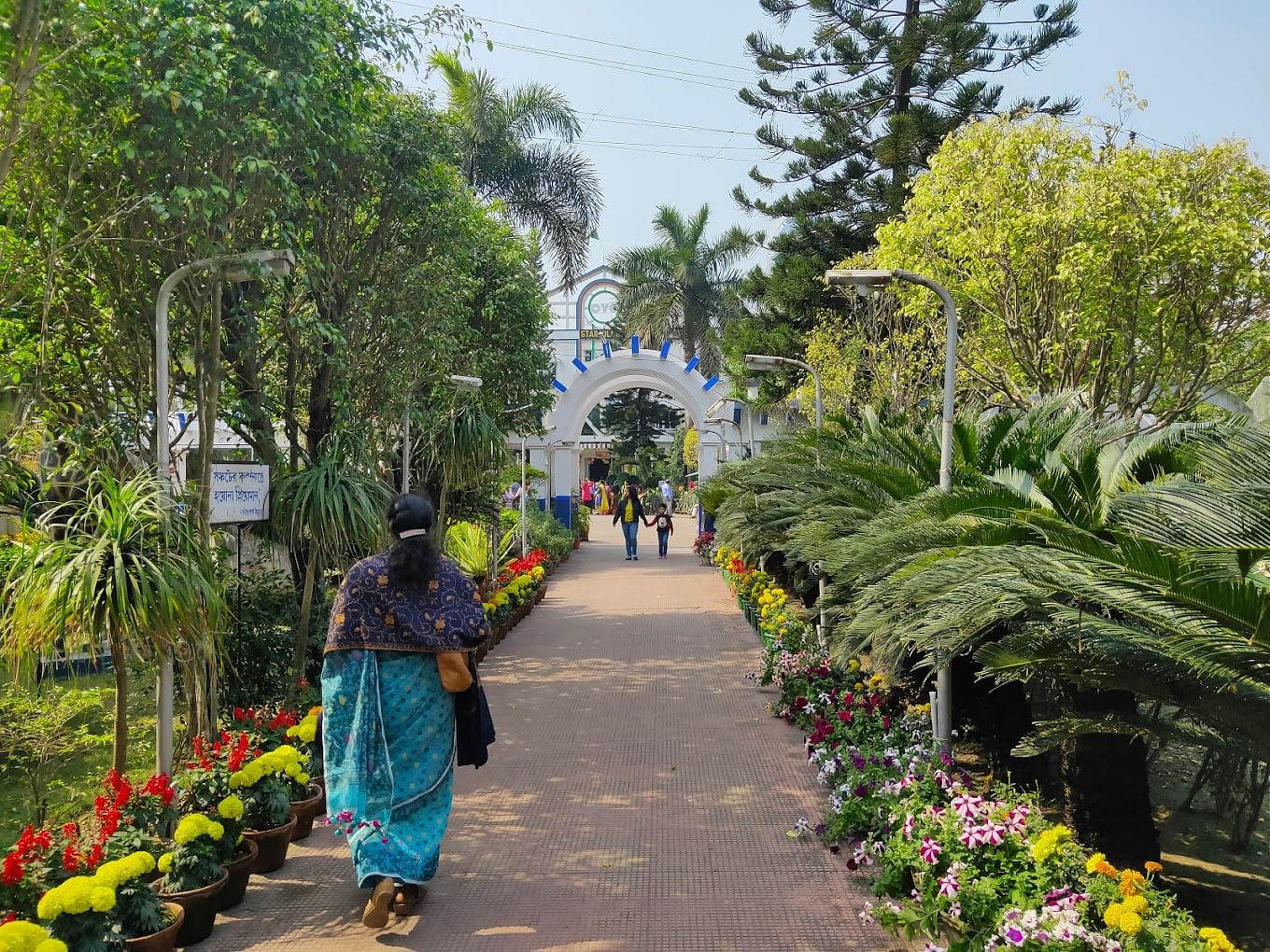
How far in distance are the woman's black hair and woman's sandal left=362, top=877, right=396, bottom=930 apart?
116cm

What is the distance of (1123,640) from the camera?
147 inches

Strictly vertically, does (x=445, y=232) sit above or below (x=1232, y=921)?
above

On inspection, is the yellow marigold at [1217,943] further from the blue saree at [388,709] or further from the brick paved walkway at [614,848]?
the blue saree at [388,709]

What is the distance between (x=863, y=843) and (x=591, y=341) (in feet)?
128

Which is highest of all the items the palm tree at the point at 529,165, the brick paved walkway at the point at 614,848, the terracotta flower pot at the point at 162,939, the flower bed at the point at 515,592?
the palm tree at the point at 529,165

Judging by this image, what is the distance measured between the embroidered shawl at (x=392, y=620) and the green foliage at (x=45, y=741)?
3.61m

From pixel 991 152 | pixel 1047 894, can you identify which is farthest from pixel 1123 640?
pixel 991 152

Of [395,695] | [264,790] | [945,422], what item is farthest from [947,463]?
[264,790]

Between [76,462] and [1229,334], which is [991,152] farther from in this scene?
[76,462]

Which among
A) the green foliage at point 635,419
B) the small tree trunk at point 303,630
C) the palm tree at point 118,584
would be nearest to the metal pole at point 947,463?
the palm tree at point 118,584

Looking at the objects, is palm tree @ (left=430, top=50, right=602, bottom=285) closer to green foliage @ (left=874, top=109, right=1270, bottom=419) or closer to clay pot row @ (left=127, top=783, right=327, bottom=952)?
green foliage @ (left=874, top=109, right=1270, bottom=419)

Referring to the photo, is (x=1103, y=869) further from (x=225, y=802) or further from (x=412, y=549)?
(x=225, y=802)

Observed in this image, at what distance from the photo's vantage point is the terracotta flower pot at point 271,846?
473 cm

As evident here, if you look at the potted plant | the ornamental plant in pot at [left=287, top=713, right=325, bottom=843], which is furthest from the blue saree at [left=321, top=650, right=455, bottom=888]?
the ornamental plant in pot at [left=287, top=713, right=325, bottom=843]
